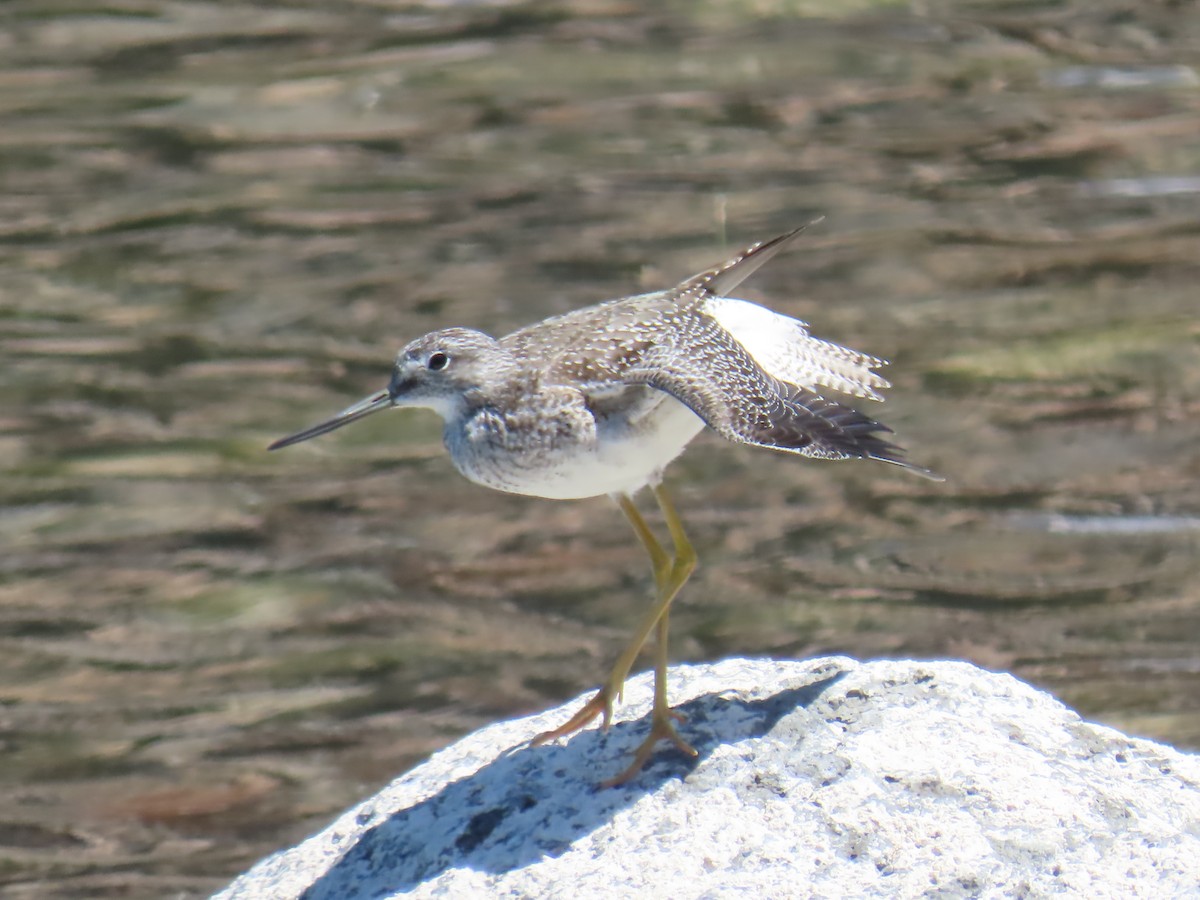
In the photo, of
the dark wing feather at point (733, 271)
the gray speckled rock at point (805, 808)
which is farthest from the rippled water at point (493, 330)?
the dark wing feather at point (733, 271)

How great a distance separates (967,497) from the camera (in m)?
9.14

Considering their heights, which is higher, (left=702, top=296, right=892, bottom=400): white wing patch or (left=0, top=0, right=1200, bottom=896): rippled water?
(left=702, top=296, right=892, bottom=400): white wing patch

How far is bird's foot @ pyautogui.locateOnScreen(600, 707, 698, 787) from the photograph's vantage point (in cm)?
490

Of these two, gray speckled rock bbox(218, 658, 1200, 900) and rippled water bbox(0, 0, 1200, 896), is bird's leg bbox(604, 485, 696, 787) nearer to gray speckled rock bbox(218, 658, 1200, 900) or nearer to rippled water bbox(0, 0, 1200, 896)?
gray speckled rock bbox(218, 658, 1200, 900)

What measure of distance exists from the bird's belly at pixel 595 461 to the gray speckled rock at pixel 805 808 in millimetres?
770

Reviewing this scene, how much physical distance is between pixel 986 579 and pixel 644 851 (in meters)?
4.37

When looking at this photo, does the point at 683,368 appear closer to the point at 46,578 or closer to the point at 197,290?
the point at 46,578

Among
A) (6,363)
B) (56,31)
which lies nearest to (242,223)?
(6,363)

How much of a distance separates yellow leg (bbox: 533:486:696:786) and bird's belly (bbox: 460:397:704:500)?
318 millimetres

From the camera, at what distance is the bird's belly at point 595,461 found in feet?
16.7

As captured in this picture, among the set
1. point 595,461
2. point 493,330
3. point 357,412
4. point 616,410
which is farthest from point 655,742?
point 493,330

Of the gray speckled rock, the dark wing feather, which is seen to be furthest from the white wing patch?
the gray speckled rock

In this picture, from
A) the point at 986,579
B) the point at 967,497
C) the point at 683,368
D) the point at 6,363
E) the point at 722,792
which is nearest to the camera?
the point at 722,792

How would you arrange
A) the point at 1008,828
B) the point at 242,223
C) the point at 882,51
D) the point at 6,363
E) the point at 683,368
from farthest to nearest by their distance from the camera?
the point at 882,51 < the point at 242,223 < the point at 6,363 < the point at 683,368 < the point at 1008,828
